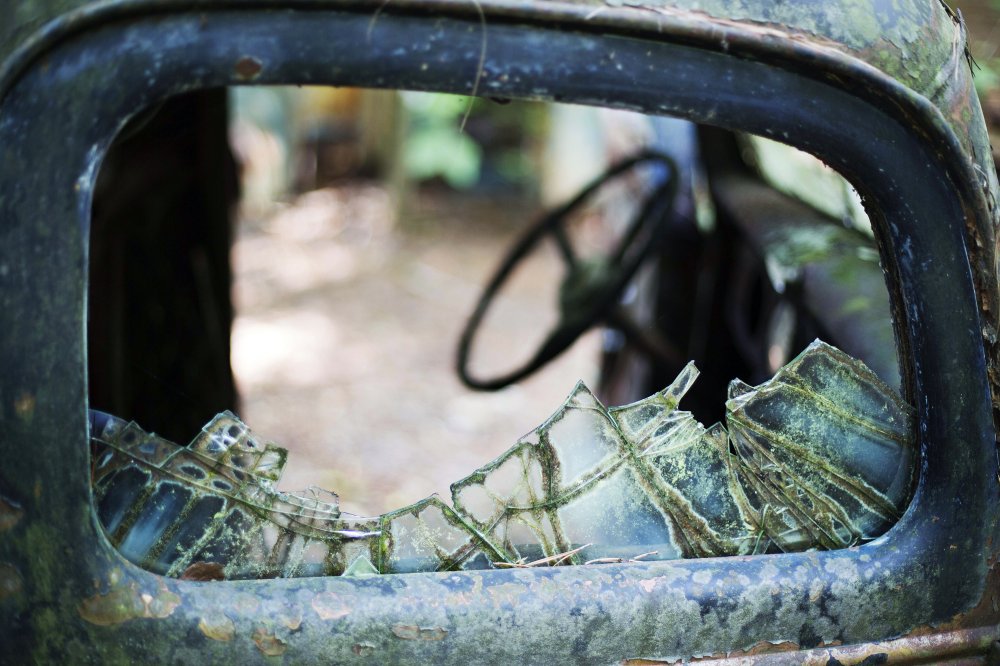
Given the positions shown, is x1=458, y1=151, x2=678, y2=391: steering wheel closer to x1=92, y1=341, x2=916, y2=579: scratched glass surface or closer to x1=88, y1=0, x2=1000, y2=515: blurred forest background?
x1=88, y1=0, x2=1000, y2=515: blurred forest background

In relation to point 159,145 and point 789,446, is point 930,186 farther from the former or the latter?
point 159,145

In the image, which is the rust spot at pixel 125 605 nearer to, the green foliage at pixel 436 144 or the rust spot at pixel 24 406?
the rust spot at pixel 24 406

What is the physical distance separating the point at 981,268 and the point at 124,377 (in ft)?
7.22

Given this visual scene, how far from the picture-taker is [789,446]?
3.59 ft

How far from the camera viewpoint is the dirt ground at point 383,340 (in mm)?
4586

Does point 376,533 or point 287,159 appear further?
point 287,159

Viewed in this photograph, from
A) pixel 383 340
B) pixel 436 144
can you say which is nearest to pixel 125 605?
pixel 383 340

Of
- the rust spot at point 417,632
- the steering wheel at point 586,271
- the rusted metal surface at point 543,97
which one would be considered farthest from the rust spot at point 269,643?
the steering wheel at point 586,271

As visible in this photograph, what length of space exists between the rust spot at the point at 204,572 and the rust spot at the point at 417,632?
191 millimetres

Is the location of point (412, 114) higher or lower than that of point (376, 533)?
lower

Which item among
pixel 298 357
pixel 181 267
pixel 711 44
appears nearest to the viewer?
pixel 711 44

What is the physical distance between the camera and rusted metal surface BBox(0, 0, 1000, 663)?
0.83 m

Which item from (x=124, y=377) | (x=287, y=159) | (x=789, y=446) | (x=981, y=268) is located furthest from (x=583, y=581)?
(x=287, y=159)

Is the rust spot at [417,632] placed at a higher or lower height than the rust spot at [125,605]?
lower
